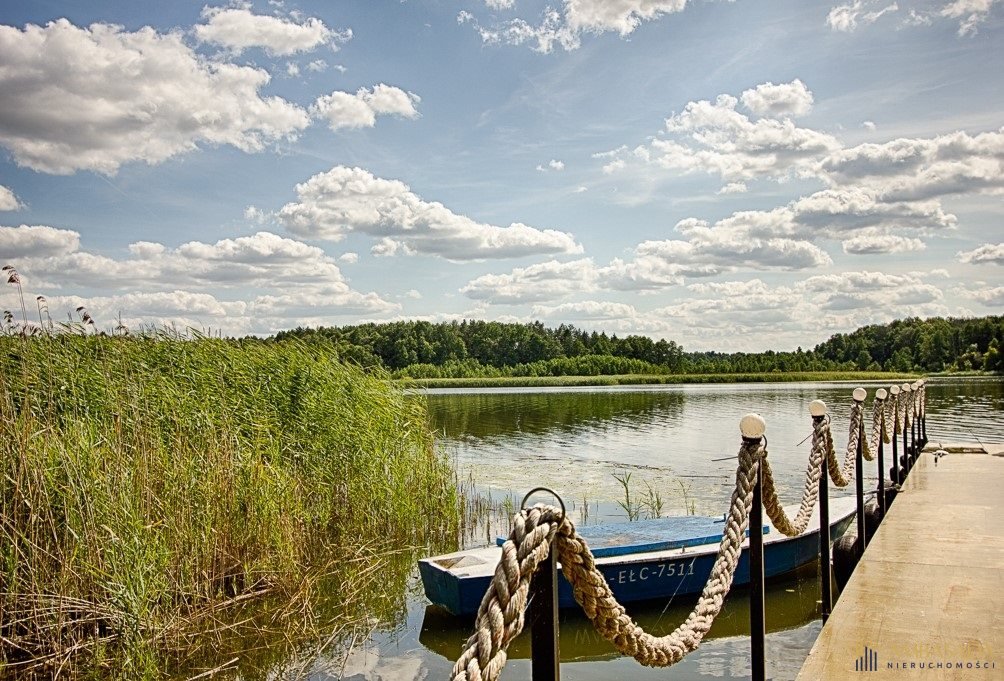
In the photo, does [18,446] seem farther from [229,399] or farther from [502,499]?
[502,499]

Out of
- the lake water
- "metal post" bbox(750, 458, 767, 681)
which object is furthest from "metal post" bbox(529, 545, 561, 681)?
the lake water

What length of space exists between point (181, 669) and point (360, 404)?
567cm

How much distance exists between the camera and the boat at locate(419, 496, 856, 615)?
8.37m

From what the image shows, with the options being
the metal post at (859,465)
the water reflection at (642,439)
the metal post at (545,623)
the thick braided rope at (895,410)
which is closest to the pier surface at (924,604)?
the metal post at (859,465)

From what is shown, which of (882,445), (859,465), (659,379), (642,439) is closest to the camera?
(859,465)

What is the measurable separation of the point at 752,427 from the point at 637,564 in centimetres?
521

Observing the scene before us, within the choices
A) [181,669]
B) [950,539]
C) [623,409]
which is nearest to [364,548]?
[181,669]

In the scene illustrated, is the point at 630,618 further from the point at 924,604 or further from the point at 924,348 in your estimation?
the point at 924,348

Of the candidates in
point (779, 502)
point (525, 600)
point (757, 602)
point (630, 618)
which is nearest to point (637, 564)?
point (779, 502)

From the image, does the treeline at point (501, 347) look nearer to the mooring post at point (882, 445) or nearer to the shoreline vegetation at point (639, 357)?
the shoreline vegetation at point (639, 357)

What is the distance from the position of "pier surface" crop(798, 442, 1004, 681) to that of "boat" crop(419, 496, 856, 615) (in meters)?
1.28

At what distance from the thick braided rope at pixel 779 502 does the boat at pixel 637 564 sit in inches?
66.8

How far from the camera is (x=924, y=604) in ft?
17.2

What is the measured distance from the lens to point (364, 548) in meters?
10.5
